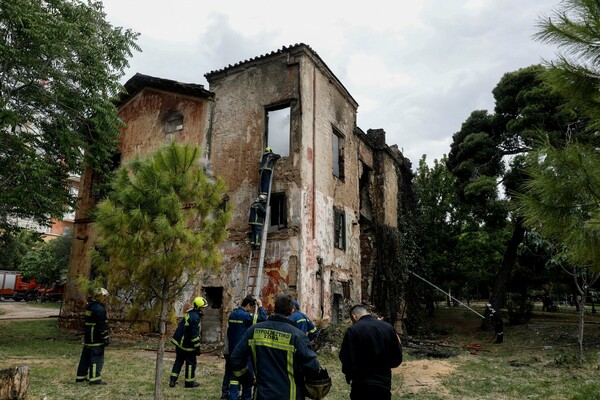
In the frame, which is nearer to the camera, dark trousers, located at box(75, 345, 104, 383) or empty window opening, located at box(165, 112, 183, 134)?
dark trousers, located at box(75, 345, 104, 383)

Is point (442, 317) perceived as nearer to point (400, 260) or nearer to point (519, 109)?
point (400, 260)

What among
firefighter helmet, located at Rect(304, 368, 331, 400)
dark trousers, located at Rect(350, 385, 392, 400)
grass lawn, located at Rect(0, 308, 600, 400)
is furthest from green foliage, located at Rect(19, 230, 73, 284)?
firefighter helmet, located at Rect(304, 368, 331, 400)

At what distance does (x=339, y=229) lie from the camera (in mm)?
16094

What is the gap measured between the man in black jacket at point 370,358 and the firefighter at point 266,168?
30.3 feet

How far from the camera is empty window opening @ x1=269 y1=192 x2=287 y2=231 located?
544 inches

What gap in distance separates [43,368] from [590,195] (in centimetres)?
1081

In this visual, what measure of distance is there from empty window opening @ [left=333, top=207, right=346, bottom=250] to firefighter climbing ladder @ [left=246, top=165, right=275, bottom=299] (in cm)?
309

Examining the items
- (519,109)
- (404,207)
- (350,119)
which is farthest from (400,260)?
(519,109)

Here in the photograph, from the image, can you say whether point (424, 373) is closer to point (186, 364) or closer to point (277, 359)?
point (186, 364)

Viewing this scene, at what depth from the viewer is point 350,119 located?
18.1 meters

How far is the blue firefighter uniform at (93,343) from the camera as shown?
8031 mm

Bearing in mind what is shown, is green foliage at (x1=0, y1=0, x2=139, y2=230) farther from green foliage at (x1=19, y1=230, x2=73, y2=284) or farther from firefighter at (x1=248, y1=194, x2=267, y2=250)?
green foliage at (x1=19, y1=230, x2=73, y2=284)

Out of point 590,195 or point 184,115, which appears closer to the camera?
point 590,195

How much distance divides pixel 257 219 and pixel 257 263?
142cm
